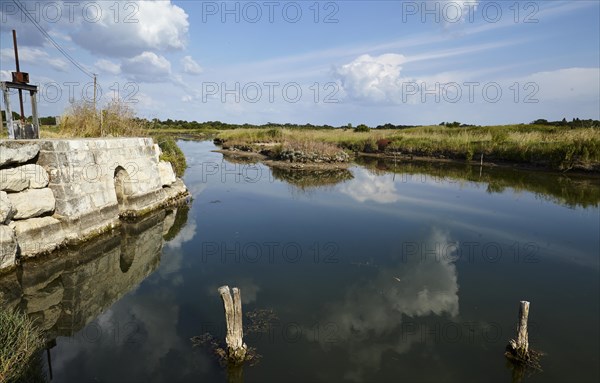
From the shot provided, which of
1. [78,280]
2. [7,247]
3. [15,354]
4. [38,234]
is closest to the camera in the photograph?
[15,354]

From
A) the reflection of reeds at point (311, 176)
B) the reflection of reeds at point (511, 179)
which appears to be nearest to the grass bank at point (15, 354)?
the reflection of reeds at point (311, 176)

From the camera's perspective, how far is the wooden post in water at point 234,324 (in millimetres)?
5340

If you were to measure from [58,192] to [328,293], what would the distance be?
7.33 meters

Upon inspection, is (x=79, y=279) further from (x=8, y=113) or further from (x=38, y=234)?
(x=8, y=113)

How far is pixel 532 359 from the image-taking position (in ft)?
18.6

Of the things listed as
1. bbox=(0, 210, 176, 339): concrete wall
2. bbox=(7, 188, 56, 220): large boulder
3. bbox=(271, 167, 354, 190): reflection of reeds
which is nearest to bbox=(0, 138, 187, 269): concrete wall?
bbox=(7, 188, 56, 220): large boulder

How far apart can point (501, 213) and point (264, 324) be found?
12039 millimetres

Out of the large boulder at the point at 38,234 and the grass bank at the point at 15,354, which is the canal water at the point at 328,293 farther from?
the grass bank at the point at 15,354

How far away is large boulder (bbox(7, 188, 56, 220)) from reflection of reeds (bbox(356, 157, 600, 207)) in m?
19.2

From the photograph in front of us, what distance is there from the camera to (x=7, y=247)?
818 centimetres

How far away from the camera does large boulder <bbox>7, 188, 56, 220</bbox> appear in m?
8.92

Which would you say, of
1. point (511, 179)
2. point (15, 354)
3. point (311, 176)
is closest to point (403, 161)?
point (511, 179)

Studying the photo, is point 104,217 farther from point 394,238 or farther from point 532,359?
point 532,359

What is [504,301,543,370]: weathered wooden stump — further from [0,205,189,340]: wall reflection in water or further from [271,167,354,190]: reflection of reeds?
[271,167,354,190]: reflection of reeds
